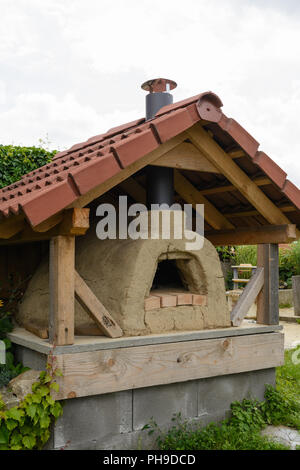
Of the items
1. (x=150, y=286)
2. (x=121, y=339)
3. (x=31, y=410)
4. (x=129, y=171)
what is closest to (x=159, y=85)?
(x=129, y=171)

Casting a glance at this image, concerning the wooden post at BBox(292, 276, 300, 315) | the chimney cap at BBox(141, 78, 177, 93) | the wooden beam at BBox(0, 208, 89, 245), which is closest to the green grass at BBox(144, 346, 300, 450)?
the wooden beam at BBox(0, 208, 89, 245)

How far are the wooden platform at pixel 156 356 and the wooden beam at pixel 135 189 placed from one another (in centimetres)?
195

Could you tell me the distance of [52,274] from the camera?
3.77 metres

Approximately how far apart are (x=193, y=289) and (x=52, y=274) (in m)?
1.59

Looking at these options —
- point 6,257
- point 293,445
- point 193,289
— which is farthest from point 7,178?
point 293,445

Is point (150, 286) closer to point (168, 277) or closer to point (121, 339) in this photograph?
point (121, 339)

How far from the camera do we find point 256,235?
535 cm

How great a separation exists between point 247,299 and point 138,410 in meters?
1.74

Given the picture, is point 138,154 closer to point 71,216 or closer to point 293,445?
point 71,216

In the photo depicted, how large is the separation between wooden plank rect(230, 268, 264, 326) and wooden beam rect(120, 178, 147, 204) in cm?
163

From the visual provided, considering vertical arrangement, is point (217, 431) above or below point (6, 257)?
below

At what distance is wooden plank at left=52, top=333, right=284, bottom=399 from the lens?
373 cm

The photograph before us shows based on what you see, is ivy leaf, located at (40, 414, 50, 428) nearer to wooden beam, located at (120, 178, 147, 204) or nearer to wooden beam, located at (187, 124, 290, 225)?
Result: wooden beam, located at (187, 124, 290, 225)

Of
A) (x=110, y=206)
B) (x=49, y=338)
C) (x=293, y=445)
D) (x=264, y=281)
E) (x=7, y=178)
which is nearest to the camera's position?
(x=49, y=338)
